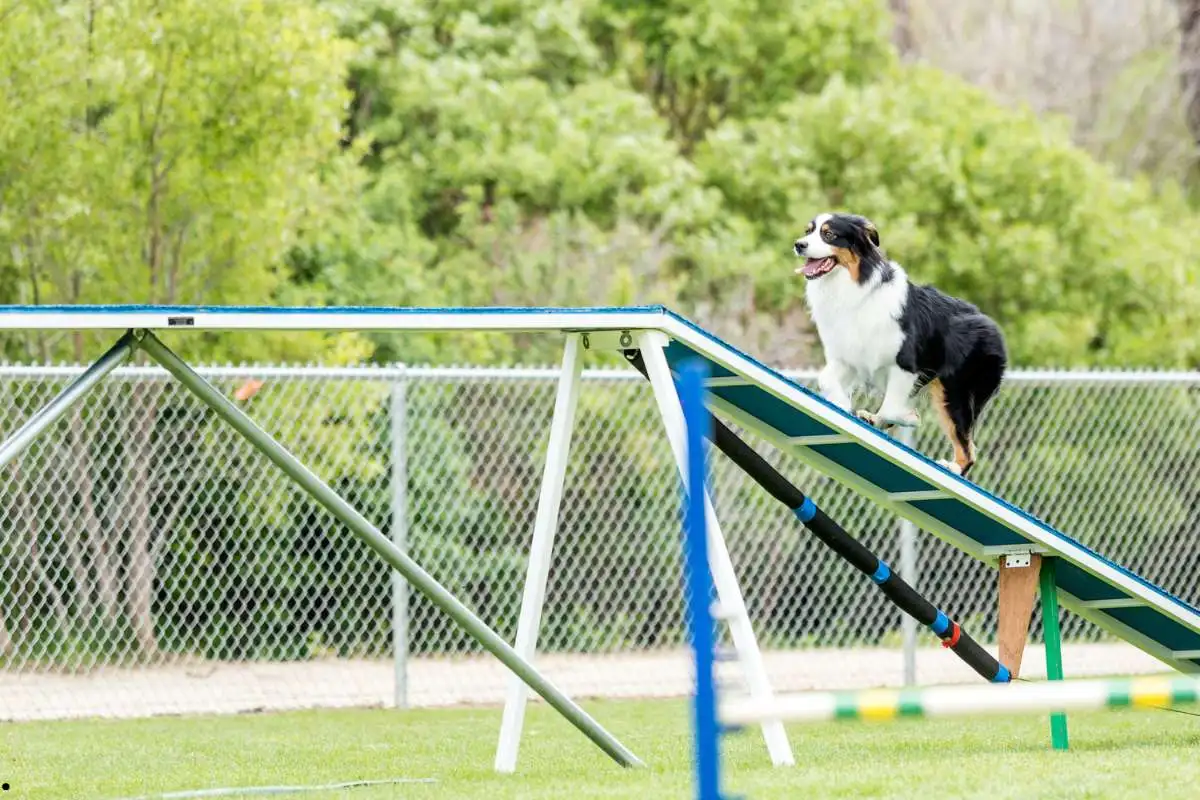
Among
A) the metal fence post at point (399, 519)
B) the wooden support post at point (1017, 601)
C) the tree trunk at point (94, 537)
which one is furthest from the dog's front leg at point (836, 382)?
the tree trunk at point (94, 537)

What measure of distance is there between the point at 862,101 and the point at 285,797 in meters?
10.6

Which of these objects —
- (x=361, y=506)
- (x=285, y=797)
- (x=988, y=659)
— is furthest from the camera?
(x=361, y=506)

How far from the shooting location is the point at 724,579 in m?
5.82

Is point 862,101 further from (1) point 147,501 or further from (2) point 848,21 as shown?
(1) point 147,501

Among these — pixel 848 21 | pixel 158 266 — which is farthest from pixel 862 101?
pixel 158 266

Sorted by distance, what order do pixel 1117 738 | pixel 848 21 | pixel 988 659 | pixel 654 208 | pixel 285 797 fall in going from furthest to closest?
pixel 848 21
pixel 654 208
pixel 1117 738
pixel 988 659
pixel 285 797

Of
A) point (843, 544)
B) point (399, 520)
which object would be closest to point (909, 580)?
point (399, 520)

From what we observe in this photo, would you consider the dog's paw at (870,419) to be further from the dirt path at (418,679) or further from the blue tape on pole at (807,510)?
the dirt path at (418,679)

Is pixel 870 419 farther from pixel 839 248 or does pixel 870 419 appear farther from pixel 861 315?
pixel 839 248

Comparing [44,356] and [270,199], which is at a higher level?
[270,199]

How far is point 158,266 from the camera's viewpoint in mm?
10719

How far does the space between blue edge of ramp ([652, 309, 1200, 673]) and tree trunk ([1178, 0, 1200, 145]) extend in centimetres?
1392

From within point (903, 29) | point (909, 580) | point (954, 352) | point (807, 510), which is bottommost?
point (909, 580)

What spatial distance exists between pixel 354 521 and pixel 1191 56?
1681cm
